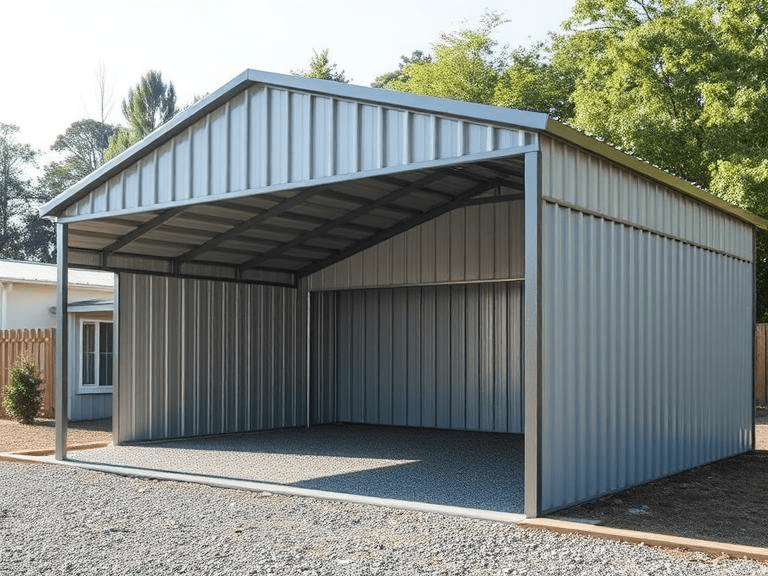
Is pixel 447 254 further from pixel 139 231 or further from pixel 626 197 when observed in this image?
pixel 626 197

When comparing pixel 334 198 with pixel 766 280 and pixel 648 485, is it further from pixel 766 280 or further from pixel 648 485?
pixel 766 280

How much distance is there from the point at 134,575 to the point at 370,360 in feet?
35.3

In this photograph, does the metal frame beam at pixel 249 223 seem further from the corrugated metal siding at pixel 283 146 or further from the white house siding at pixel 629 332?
the white house siding at pixel 629 332

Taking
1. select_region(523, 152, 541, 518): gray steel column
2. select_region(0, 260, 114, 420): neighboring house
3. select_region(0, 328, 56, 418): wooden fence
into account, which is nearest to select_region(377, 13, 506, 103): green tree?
select_region(0, 260, 114, 420): neighboring house

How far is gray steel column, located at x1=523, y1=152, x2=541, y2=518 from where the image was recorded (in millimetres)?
7664

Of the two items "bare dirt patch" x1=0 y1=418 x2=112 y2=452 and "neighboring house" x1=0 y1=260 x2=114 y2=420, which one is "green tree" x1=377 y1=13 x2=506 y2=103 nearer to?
"neighboring house" x1=0 y1=260 x2=114 y2=420

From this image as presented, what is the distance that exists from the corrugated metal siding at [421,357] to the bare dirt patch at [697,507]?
459 centimetres

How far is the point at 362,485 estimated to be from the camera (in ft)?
31.1

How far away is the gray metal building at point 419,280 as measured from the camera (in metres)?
8.30

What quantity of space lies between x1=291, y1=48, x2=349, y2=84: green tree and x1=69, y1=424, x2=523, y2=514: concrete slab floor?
Answer: 24429mm

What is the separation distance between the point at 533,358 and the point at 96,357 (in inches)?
487

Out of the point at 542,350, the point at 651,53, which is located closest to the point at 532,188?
the point at 542,350

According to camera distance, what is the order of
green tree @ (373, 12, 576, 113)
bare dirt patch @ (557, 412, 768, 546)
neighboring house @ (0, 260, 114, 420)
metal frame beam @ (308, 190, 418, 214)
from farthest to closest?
green tree @ (373, 12, 576, 113) → neighboring house @ (0, 260, 114, 420) → metal frame beam @ (308, 190, 418, 214) → bare dirt patch @ (557, 412, 768, 546)

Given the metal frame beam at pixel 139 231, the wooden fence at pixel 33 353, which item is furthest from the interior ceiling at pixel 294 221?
the wooden fence at pixel 33 353
